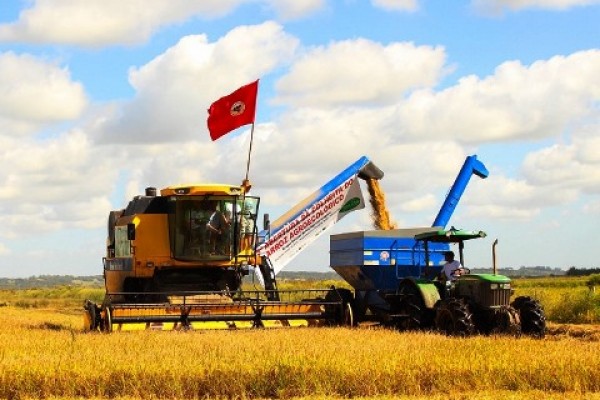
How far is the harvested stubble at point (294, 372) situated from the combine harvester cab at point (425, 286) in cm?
286

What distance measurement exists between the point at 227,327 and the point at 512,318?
15.5ft

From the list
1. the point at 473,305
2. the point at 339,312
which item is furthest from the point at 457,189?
the point at 473,305

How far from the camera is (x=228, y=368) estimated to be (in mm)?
9719

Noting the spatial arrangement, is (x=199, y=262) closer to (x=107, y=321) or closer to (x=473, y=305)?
(x=107, y=321)

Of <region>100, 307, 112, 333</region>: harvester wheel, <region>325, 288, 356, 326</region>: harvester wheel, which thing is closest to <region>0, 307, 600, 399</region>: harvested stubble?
<region>100, 307, 112, 333</region>: harvester wheel

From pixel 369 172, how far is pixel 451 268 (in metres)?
6.81

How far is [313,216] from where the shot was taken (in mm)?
21656

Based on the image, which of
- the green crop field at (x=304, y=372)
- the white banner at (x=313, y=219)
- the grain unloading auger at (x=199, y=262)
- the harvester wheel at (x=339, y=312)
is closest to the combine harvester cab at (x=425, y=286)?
the harvester wheel at (x=339, y=312)

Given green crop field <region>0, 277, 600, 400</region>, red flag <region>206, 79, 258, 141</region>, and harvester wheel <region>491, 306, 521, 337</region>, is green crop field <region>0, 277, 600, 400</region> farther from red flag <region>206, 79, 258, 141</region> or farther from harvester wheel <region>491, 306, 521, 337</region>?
red flag <region>206, 79, 258, 141</region>

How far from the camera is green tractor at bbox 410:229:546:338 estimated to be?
13961 millimetres

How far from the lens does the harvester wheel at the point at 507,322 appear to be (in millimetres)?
13844

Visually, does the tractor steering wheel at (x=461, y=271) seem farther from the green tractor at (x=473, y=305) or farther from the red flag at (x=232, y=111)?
the red flag at (x=232, y=111)

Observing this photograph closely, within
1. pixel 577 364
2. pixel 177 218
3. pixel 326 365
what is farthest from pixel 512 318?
pixel 177 218

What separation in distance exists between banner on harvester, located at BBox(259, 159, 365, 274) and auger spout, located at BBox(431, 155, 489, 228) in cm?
223
